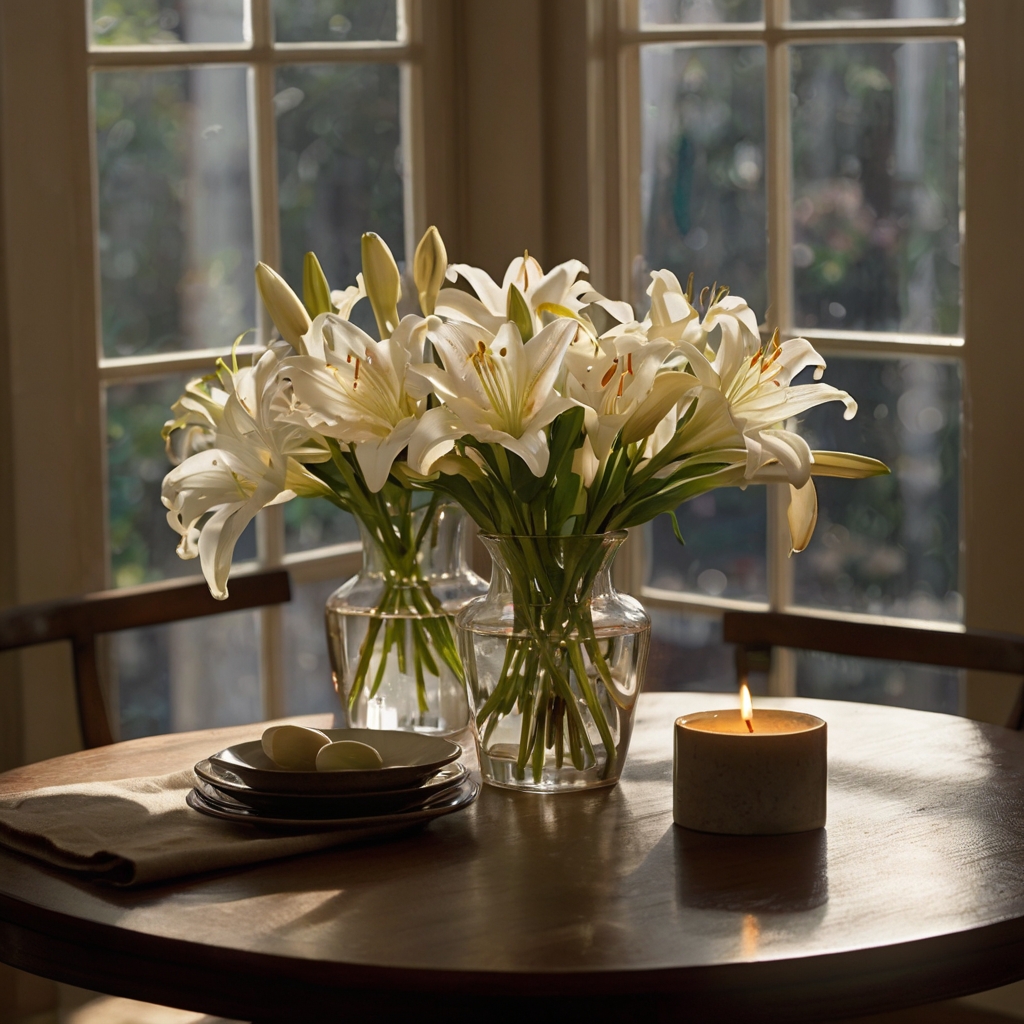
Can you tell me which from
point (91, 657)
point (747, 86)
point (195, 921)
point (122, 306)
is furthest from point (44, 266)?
point (195, 921)

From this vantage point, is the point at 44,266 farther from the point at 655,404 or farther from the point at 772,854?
the point at 772,854

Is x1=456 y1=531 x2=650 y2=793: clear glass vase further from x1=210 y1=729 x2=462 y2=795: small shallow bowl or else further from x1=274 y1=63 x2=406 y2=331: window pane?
x1=274 y1=63 x2=406 y2=331: window pane

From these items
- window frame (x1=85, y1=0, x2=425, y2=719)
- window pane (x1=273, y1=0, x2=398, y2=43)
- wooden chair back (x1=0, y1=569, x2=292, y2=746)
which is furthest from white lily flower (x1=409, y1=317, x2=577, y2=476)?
window pane (x1=273, y1=0, x2=398, y2=43)

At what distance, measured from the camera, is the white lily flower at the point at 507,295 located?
1285 mm

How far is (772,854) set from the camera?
3.66 ft

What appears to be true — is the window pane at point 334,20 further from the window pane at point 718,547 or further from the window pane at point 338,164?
the window pane at point 718,547

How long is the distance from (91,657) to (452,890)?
919 mm

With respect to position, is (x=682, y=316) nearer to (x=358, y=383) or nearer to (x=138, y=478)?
(x=358, y=383)

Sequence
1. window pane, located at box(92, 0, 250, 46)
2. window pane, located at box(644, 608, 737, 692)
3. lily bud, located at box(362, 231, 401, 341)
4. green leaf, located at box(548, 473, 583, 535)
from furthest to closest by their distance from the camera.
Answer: window pane, located at box(644, 608, 737, 692)
window pane, located at box(92, 0, 250, 46)
lily bud, located at box(362, 231, 401, 341)
green leaf, located at box(548, 473, 583, 535)

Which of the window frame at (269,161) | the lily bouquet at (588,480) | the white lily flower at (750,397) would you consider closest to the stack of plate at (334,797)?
the lily bouquet at (588,480)

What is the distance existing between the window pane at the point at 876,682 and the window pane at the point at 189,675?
0.91 m

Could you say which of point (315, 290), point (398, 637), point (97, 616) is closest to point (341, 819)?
point (398, 637)

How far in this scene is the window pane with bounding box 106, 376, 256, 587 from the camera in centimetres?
228

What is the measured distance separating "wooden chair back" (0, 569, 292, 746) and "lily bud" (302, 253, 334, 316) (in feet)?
1.85
